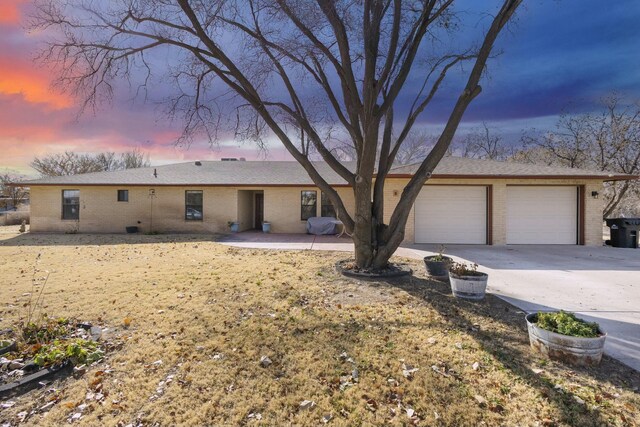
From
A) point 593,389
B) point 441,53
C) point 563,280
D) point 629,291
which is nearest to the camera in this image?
point 593,389

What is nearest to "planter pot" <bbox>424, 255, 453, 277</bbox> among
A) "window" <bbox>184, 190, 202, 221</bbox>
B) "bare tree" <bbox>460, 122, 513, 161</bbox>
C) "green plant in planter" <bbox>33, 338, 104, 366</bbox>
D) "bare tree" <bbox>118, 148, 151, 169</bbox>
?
"green plant in planter" <bbox>33, 338, 104, 366</bbox>

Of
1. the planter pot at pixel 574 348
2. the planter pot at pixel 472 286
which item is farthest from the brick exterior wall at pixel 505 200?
the planter pot at pixel 574 348

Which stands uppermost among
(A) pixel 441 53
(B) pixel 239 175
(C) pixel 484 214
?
(A) pixel 441 53

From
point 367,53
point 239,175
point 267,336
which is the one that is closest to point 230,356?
point 267,336

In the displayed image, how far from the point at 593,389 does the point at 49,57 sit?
38.1 feet

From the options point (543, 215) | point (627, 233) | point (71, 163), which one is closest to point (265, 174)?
point (543, 215)

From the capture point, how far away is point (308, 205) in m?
16.7

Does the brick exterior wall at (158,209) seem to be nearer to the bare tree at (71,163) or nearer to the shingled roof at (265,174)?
the shingled roof at (265,174)

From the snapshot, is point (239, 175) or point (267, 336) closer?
point (267, 336)

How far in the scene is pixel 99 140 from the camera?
38.3 feet

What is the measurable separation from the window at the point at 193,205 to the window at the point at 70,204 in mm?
5868

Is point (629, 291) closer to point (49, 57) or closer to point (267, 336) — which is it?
point (267, 336)

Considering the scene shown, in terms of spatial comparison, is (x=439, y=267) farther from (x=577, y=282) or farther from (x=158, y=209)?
(x=158, y=209)

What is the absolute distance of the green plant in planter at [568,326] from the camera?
3.36 meters
